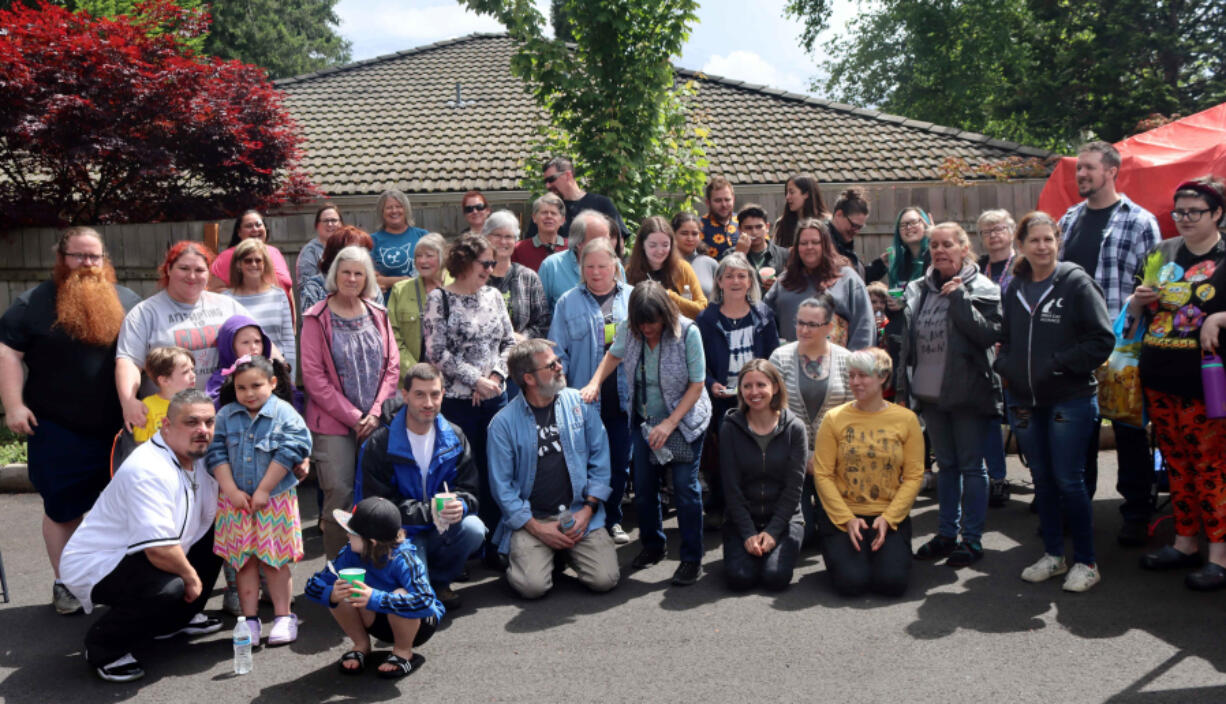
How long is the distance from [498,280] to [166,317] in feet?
6.98

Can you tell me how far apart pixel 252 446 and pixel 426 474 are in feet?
3.03

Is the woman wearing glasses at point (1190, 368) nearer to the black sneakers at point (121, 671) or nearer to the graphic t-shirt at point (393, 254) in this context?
the graphic t-shirt at point (393, 254)

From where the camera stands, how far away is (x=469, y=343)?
6.27 meters

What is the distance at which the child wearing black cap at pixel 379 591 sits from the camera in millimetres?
4535

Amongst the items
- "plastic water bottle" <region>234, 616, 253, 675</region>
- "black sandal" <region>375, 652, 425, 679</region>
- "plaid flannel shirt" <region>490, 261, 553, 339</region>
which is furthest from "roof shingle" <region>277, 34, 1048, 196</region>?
"black sandal" <region>375, 652, 425, 679</region>

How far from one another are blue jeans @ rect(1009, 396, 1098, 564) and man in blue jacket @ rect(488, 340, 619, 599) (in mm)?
2462

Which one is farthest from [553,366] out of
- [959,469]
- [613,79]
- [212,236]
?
[212,236]

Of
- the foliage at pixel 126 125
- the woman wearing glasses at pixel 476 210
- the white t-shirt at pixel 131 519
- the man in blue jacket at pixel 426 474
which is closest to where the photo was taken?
the white t-shirt at pixel 131 519

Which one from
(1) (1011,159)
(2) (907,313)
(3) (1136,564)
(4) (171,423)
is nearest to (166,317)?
(4) (171,423)

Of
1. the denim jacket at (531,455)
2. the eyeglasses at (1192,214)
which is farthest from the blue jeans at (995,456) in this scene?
the denim jacket at (531,455)

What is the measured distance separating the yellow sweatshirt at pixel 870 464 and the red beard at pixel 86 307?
167 inches

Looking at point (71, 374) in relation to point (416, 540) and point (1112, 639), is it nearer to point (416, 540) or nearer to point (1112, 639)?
point (416, 540)

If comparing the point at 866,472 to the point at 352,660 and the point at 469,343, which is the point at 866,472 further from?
the point at 352,660

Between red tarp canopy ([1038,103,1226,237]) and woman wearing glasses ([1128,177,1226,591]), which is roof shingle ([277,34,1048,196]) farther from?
woman wearing glasses ([1128,177,1226,591])
